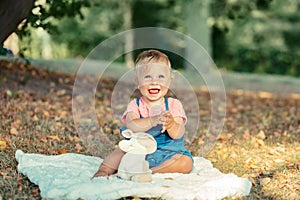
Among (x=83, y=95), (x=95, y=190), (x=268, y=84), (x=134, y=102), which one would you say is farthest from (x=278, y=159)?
(x=268, y=84)

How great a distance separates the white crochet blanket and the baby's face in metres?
0.54

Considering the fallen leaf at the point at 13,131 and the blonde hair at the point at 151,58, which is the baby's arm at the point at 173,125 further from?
the fallen leaf at the point at 13,131

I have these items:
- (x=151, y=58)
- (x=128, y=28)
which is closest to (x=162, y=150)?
(x=151, y=58)

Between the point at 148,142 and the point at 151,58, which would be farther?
the point at 151,58

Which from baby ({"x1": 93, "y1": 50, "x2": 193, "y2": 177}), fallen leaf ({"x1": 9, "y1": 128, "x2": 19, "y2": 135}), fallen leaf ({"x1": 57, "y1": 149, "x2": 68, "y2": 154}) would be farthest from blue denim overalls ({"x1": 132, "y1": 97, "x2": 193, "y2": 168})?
fallen leaf ({"x1": 9, "y1": 128, "x2": 19, "y2": 135})

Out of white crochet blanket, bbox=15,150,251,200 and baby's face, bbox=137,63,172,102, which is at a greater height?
baby's face, bbox=137,63,172,102

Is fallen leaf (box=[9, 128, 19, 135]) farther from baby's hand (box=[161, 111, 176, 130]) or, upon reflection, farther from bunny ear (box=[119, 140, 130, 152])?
baby's hand (box=[161, 111, 176, 130])

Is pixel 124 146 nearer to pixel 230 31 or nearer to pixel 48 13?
pixel 48 13

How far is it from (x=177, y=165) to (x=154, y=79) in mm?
587

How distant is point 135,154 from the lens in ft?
13.0

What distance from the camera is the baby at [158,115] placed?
4027 millimetres

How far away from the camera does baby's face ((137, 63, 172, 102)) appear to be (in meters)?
Result: 4.05

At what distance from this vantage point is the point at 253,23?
17156mm

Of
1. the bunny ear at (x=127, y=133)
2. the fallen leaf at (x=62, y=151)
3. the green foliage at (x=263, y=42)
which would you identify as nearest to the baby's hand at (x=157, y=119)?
the bunny ear at (x=127, y=133)
